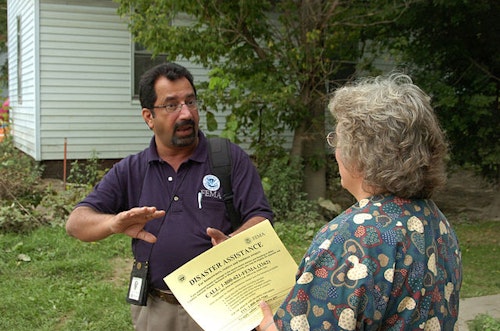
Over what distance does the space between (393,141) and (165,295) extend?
1497 mm

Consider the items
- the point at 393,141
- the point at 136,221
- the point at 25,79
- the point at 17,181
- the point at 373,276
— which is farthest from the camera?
the point at 25,79

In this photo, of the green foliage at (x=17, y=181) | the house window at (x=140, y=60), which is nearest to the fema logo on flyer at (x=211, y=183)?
the green foliage at (x=17, y=181)

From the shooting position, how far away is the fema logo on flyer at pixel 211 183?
264 cm

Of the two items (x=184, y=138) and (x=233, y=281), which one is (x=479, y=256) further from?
(x=233, y=281)

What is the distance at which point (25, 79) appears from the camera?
1216cm

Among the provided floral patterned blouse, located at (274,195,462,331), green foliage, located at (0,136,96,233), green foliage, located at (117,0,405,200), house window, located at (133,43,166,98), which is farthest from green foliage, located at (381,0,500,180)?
floral patterned blouse, located at (274,195,462,331)

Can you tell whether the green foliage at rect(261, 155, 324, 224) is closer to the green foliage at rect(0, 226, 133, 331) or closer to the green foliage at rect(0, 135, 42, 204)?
the green foliage at rect(0, 226, 133, 331)

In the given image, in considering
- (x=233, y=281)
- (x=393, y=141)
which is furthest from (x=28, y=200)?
(x=393, y=141)

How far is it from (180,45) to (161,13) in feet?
2.05

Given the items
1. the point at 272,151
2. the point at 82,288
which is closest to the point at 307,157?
the point at 272,151

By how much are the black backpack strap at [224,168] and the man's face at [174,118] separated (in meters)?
0.11

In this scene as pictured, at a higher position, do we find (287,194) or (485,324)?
(287,194)

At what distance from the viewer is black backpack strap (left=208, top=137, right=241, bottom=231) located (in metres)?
2.64

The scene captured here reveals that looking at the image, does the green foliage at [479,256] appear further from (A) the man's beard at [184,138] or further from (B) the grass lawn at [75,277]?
(A) the man's beard at [184,138]
